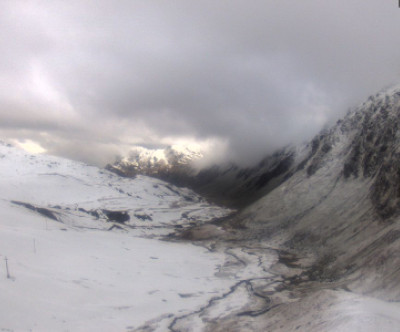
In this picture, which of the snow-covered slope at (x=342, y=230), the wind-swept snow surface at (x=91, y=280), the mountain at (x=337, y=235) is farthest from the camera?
the wind-swept snow surface at (x=91, y=280)

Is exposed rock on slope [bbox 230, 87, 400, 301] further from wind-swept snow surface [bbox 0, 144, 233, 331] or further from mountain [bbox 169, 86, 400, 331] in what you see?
wind-swept snow surface [bbox 0, 144, 233, 331]

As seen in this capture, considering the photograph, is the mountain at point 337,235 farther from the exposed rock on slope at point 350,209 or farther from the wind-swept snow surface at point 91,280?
the wind-swept snow surface at point 91,280

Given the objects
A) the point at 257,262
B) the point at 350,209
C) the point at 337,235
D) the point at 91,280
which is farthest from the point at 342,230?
the point at 91,280

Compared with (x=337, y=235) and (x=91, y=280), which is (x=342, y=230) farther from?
(x=91, y=280)

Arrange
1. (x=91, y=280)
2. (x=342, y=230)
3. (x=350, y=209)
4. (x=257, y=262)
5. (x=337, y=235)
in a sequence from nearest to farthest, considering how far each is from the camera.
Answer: (x=91, y=280) < (x=257, y=262) < (x=337, y=235) < (x=342, y=230) < (x=350, y=209)

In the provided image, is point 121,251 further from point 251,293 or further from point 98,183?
point 98,183

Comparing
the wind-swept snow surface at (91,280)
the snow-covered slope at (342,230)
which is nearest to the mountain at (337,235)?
the snow-covered slope at (342,230)
